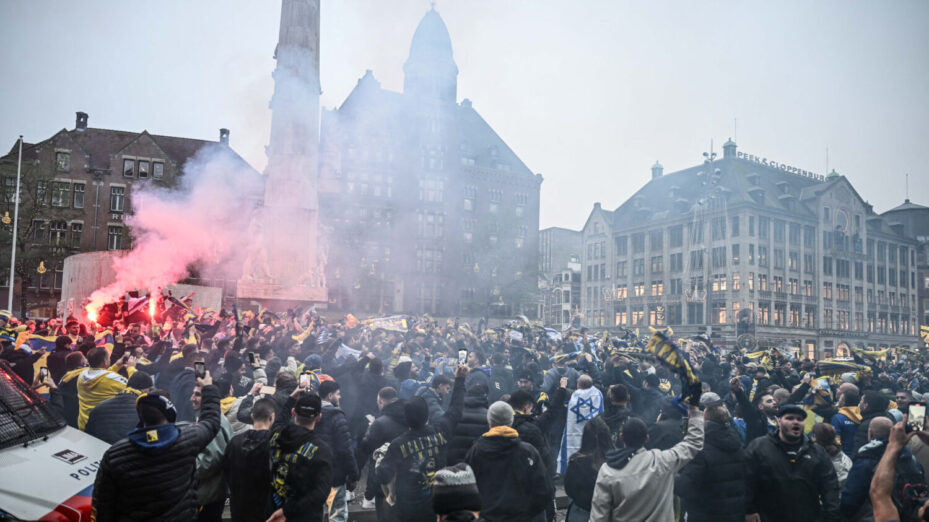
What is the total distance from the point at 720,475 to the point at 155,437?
4386mm

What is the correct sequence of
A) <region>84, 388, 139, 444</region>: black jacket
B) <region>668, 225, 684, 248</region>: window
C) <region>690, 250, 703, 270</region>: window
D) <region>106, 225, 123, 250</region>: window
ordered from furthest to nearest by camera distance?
<region>668, 225, 684, 248</region>: window
<region>690, 250, 703, 270</region>: window
<region>106, 225, 123, 250</region>: window
<region>84, 388, 139, 444</region>: black jacket

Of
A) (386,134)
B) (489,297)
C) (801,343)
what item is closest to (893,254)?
(801,343)

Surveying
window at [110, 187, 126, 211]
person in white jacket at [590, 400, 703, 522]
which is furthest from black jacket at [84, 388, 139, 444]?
window at [110, 187, 126, 211]

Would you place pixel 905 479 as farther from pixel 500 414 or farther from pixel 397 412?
pixel 397 412

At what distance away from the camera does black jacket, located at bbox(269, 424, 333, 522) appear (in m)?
4.48

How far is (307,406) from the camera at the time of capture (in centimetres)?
466

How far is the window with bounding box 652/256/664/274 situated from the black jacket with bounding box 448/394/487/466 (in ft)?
193

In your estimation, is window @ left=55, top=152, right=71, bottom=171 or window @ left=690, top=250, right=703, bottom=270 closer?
window @ left=55, top=152, right=71, bottom=171

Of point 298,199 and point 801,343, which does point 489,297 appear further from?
point 298,199

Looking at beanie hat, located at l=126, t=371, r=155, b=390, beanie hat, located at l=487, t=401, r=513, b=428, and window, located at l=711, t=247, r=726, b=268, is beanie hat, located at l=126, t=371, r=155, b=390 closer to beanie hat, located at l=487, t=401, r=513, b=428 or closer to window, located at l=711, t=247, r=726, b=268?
beanie hat, located at l=487, t=401, r=513, b=428

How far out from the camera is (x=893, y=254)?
69312mm

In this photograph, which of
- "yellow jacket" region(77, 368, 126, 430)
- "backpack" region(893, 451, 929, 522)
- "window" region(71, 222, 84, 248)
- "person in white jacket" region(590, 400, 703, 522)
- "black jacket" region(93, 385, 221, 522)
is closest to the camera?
"black jacket" region(93, 385, 221, 522)

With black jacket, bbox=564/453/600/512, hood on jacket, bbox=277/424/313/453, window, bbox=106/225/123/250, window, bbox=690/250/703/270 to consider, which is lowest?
black jacket, bbox=564/453/600/512

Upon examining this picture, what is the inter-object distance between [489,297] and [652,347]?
50.7 m
